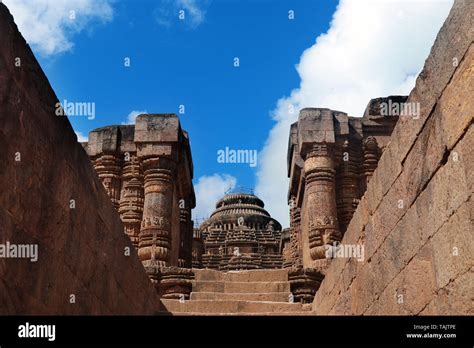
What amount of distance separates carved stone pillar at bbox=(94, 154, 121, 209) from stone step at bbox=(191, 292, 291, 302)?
544 centimetres

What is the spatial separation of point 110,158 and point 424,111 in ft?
38.7

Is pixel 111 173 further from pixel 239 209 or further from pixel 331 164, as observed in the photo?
pixel 239 209

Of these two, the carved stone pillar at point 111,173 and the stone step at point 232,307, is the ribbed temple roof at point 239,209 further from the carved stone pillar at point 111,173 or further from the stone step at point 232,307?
the stone step at point 232,307

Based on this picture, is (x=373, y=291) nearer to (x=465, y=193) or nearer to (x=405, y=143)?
(x=405, y=143)

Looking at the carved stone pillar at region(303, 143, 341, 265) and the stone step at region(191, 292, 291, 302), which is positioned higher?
the carved stone pillar at region(303, 143, 341, 265)

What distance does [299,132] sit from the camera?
13852 millimetres

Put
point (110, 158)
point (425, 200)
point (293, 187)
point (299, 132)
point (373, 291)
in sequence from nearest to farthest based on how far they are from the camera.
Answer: point (425, 200)
point (373, 291)
point (299, 132)
point (110, 158)
point (293, 187)

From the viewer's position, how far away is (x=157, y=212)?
13.3 meters

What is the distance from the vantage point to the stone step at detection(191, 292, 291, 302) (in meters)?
9.79

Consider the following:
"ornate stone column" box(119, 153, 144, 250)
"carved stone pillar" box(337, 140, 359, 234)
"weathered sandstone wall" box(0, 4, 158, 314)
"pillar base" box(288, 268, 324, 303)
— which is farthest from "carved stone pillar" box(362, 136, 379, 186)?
"weathered sandstone wall" box(0, 4, 158, 314)

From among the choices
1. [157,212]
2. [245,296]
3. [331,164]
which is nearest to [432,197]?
[245,296]

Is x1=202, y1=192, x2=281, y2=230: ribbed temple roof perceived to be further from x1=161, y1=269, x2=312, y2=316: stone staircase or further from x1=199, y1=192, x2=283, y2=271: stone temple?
x1=161, y1=269, x2=312, y2=316: stone staircase

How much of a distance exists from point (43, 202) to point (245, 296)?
21.5 ft

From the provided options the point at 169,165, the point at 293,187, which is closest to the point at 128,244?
the point at 169,165
